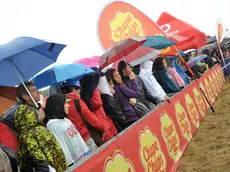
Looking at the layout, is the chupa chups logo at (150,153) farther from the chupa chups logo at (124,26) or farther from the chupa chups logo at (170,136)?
the chupa chups logo at (124,26)

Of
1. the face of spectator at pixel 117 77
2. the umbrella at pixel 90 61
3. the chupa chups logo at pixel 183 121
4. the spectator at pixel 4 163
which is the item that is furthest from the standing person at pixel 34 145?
the umbrella at pixel 90 61

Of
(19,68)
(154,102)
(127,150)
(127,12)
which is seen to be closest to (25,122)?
(127,150)

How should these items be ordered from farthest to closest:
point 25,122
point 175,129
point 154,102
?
1. point 154,102
2. point 175,129
3. point 25,122

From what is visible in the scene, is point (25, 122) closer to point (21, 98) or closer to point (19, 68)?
point (21, 98)

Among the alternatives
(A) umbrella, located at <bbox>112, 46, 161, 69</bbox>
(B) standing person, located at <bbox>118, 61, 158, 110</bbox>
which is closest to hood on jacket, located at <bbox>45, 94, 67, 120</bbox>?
(B) standing person, located at <bbox>118, 61, 158, 110</bbox>

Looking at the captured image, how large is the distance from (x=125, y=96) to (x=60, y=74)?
1174 millimetres

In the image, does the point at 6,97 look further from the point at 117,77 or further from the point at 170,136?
the point at 170,136

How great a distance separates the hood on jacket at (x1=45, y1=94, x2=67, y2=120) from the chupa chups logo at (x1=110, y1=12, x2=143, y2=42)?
4.65 metres

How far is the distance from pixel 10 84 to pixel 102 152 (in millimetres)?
1910

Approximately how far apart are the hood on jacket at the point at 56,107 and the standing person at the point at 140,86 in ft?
7.37

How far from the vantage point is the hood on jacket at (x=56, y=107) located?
3.53 m

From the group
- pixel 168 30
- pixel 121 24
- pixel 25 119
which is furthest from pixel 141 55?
pixel 168 30

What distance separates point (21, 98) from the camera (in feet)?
11.7

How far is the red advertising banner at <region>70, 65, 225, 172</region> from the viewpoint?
10.4 feet
